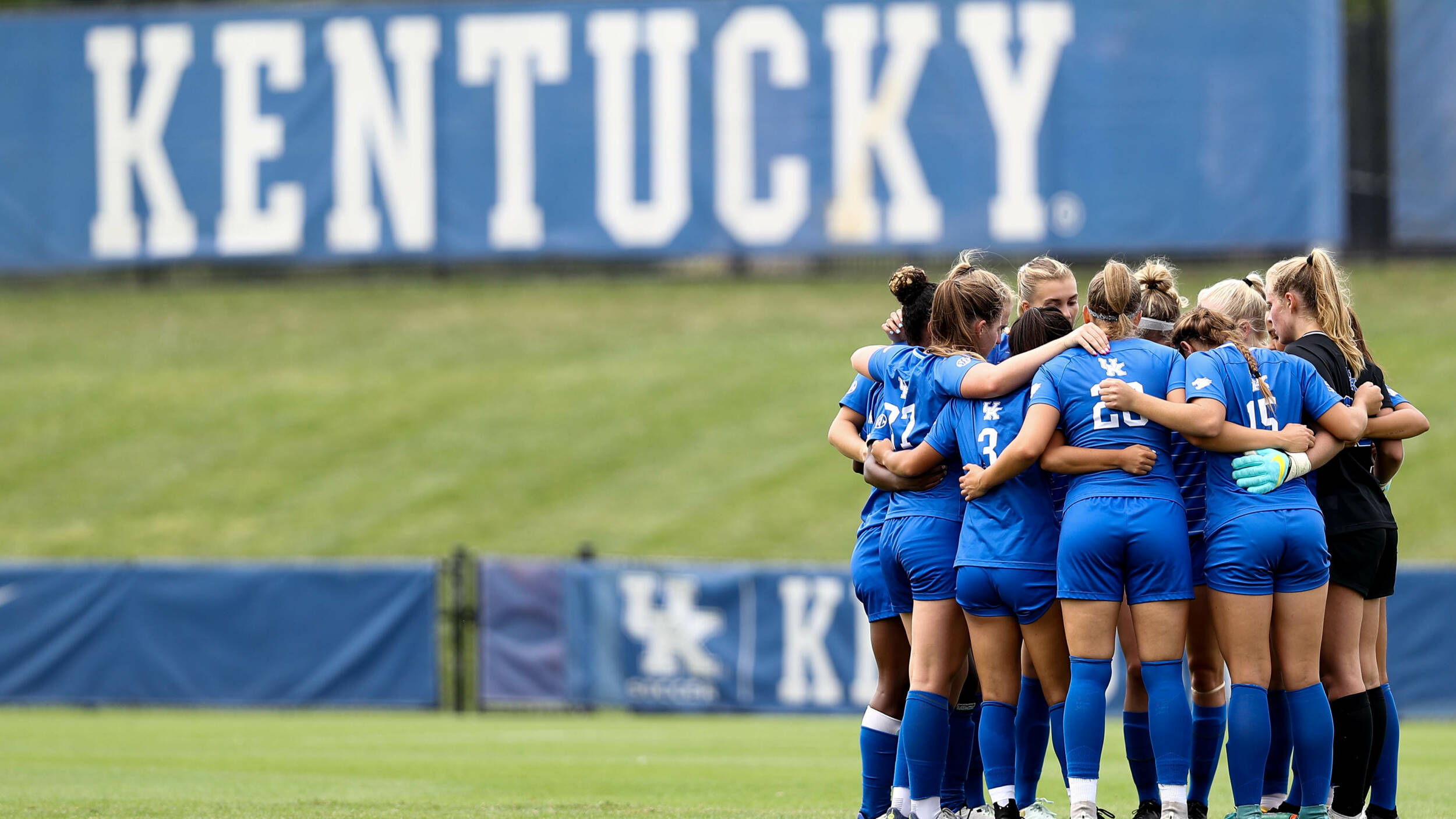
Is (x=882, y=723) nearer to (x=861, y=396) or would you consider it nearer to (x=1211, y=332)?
(x=861, y=396)

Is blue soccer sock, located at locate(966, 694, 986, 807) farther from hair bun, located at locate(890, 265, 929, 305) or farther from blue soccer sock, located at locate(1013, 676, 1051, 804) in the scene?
hair bun, located at locate(890, 265, 929, 305)

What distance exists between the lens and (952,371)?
648 centimetres

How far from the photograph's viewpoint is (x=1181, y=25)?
25.9 m

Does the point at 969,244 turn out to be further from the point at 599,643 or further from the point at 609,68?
the point at 599,643

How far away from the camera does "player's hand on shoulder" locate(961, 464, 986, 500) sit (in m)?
6.32

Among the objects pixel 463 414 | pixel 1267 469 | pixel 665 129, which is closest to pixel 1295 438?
pixel 1267 469

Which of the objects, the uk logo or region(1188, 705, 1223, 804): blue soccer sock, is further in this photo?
region(1188, 705, 1223, 804): blue soccer sock

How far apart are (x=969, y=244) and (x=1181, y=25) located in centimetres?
464

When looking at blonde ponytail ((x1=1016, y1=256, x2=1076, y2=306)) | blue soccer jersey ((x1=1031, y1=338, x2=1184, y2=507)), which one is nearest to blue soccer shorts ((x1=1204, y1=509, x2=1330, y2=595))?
blue soccer jersey ((x1=1031, y1=338, x2=1184, y2=507))

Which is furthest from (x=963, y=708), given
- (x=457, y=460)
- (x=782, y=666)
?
(x=457, y=460)

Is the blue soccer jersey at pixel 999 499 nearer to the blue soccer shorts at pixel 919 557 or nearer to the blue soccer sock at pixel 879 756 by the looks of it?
the blue soccer shorts at pixel 919 557

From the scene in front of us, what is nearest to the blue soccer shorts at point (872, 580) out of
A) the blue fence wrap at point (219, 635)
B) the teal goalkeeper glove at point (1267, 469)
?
the teal goalkeeper glove at point (1267, 469)

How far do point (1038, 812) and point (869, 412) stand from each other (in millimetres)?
1750

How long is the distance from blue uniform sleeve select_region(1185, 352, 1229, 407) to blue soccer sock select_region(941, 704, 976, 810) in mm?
1573
